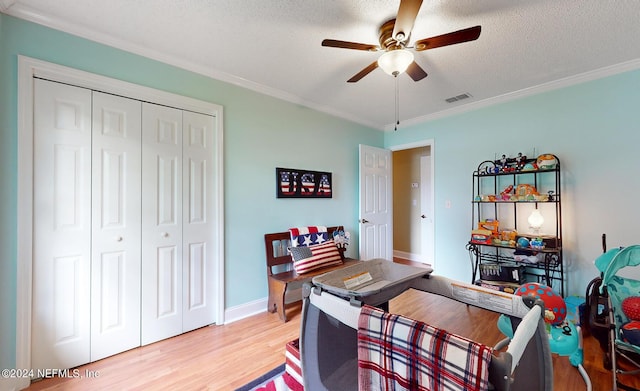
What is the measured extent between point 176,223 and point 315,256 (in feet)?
4.69

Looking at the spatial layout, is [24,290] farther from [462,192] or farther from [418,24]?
[462,192]

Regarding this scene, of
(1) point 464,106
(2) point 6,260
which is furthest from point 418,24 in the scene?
(2) point 6,260

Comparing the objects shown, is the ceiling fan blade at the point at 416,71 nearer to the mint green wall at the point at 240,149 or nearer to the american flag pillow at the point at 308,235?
the mint green wall at the point at 240,149

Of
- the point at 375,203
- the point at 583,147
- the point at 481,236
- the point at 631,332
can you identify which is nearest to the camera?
the point at 631,332

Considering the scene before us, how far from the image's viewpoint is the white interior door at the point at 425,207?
16.2ft

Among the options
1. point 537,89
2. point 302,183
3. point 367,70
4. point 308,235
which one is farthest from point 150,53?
point 537,89

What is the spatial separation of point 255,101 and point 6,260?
7.38 feet

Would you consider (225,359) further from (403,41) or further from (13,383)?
(403,41)

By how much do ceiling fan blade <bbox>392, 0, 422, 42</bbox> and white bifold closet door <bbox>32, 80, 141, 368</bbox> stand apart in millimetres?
2076

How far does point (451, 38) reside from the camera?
156 centimetres

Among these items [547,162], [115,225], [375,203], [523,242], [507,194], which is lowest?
[523,242]

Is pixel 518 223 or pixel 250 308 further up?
pixel 518 223

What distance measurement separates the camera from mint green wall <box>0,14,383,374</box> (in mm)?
1647

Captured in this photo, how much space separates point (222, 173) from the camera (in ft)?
8.32
